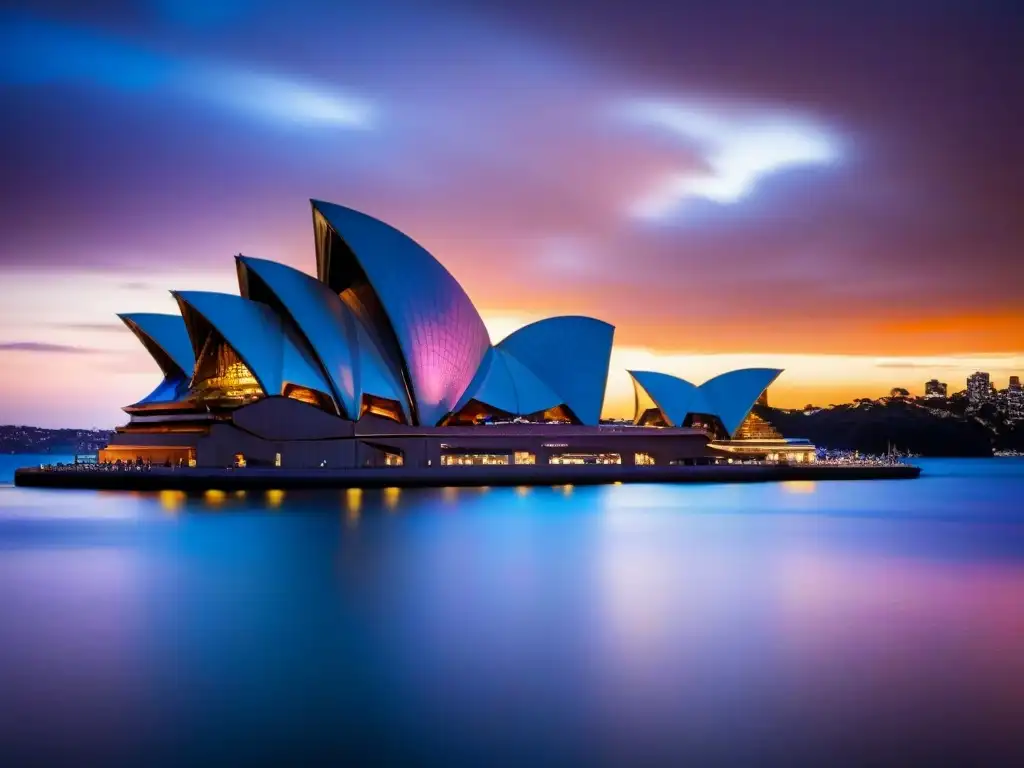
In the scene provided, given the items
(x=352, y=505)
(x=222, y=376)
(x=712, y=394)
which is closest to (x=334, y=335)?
(x=222, y=376)

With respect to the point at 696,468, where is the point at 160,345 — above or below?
above

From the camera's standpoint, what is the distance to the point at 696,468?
4828 cm

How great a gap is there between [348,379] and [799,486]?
24.6 meters

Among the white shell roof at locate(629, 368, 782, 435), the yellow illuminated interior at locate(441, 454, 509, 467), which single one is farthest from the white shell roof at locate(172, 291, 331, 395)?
the white shell roof at locate(629, 368, 782, 435)

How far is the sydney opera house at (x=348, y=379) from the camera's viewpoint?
39781 mm

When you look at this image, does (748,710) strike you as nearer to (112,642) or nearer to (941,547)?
(112,642)

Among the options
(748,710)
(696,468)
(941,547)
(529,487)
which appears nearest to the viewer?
(748,710)

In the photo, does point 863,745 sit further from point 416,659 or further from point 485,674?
point 416,659

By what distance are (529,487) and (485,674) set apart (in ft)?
111

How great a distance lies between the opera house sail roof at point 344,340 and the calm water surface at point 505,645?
597 inches

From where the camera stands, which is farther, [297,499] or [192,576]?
[297,499]

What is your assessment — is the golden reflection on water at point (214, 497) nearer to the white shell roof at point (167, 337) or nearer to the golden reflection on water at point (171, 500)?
the golden reflection on water at point (171, 500)

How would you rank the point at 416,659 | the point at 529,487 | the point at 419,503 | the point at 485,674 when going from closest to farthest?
the point at 485,674, the point at 416,659, the point at 419,503, the point at 529,487

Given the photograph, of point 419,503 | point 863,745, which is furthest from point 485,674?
point 419,503
